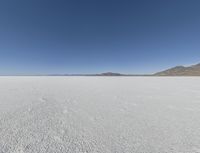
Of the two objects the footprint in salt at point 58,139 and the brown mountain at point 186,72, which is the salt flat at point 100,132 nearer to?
the footprint in salt at point 58,139

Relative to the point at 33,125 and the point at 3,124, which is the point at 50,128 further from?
the point at 3,124

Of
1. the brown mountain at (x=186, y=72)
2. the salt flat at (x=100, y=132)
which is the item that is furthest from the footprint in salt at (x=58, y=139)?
the brown mountain at (x=186, y=72)

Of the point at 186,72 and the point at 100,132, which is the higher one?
the point at 186,72

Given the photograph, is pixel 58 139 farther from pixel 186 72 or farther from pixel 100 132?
pixel 186 72

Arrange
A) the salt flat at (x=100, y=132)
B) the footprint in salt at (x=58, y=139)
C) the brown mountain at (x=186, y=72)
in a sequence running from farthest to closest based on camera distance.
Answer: the brown mountain at (x=186, y=72), the footprint in salt at (x=58, y=139), the salt flat at (x=100, y=132)

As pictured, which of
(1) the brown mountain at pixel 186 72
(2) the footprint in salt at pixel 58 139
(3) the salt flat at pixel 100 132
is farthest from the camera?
(1) the brown mountain at pixel 186 72

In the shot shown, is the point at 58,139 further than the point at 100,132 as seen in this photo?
No

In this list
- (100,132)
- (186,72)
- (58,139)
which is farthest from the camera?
(186,72)

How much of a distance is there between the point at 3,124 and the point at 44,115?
2.82 ft

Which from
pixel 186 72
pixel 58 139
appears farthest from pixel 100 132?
pixel 186 72

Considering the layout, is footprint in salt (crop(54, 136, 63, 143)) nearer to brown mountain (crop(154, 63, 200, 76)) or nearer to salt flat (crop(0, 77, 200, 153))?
salt flat (crop(0, 77, 200, 153))

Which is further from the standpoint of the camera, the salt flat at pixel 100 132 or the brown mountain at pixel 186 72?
the brown mountain at pixel 186 72

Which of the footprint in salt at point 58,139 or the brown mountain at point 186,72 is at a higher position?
the brown mountain at point 186,72

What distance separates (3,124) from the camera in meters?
2.60
